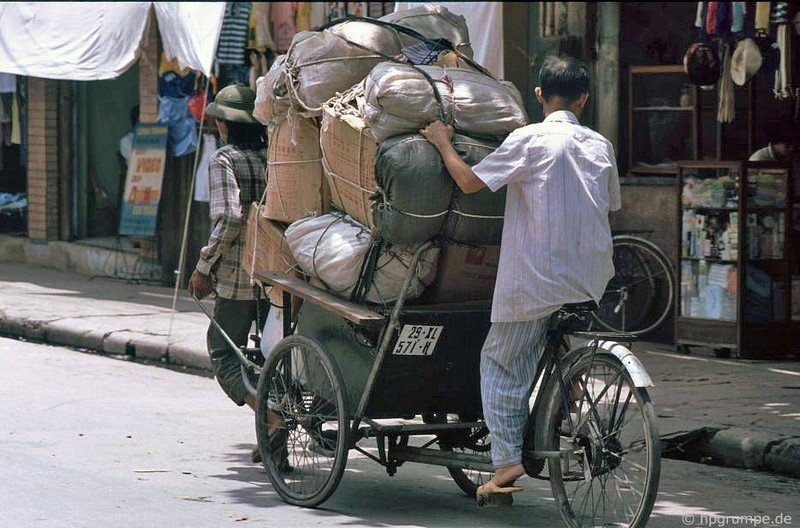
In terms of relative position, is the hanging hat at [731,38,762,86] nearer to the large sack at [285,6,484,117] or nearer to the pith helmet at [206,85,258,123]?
the pith helmet at [206,85,258,123]

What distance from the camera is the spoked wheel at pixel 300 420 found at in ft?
20.5

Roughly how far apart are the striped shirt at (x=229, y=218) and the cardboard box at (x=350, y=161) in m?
1.01

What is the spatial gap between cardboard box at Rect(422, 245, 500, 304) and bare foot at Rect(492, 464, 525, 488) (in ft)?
2.58

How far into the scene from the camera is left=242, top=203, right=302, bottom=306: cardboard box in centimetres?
684

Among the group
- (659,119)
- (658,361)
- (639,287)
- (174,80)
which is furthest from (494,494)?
(174,80)

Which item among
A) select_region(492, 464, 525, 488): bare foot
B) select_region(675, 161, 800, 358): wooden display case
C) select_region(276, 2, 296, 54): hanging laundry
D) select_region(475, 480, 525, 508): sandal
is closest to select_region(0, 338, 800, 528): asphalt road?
select_region(475, 480, 525, 508): sandal

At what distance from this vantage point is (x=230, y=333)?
7.47 metres

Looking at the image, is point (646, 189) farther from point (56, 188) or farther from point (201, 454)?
point (56, 188)

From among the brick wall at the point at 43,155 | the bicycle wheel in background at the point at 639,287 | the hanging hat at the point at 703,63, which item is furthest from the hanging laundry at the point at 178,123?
the hanging hat at the point at 703,63

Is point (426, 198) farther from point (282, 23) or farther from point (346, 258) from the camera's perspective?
point (282, 23)

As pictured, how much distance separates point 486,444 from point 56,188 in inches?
449

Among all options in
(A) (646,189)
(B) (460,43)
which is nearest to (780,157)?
(A) (646,189)

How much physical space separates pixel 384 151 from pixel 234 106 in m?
1.93

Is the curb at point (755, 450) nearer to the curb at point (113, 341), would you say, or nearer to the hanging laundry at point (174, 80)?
the curb at point (113, 341)
